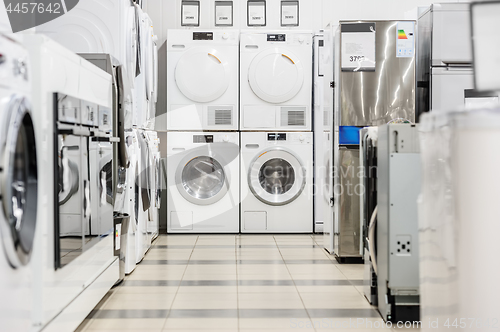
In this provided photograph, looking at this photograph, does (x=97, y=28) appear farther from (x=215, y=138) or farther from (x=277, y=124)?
(x=277, y=124)

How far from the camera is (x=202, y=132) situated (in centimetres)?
460

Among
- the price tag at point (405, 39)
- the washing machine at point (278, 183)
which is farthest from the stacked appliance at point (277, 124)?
the price tag at point (405, 39)

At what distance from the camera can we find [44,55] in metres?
1.66

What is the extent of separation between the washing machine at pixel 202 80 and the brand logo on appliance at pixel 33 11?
1360 mm

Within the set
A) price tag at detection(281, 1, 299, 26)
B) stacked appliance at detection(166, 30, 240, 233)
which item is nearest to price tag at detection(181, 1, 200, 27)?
stacked appliance at detection(166, 30, 240, 233)

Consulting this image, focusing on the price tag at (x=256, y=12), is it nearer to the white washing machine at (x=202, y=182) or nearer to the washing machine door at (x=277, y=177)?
the white washing machine at (x=202, y=182)

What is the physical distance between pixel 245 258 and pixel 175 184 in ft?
4.24

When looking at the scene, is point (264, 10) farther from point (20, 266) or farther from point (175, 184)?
point (20, 266)

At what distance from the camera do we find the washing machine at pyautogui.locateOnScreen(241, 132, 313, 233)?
4586 mm

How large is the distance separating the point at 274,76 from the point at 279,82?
0.25 ft

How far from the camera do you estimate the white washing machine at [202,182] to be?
4582 millimetres

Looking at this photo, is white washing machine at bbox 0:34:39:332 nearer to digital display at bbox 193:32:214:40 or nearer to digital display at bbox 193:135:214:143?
digital display at bbox 193:135:214:143

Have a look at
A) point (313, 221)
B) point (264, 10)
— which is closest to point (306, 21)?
point (264, 10)

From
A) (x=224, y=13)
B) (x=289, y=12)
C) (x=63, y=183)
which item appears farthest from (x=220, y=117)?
(x=63, y=183)
